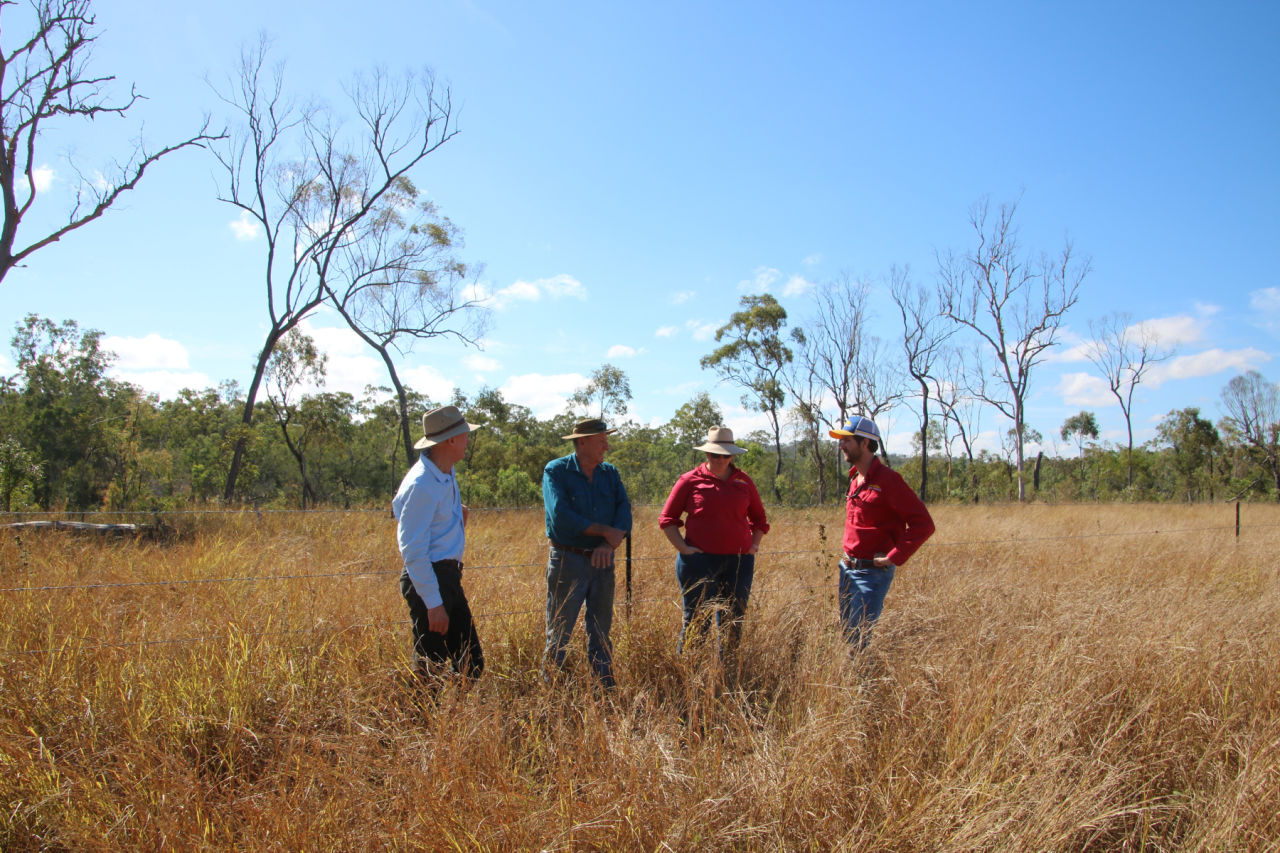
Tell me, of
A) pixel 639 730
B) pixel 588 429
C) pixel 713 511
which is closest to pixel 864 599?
pixel 713 511

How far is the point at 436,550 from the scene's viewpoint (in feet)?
10.5

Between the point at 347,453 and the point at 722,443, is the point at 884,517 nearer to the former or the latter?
the point at 722,443

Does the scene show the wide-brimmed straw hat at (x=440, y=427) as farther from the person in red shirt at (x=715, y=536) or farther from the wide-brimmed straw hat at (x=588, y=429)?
the person in red shirt at (x=715, y=536)

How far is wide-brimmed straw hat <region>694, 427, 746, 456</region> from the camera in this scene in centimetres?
428

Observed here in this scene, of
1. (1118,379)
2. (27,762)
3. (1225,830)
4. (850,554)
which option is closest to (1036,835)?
(1225,830)

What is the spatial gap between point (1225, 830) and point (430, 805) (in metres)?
2.63

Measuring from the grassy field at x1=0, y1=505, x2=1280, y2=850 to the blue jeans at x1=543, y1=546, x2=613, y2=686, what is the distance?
158mm

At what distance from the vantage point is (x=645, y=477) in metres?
30.5

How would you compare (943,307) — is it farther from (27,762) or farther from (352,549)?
(27,762)

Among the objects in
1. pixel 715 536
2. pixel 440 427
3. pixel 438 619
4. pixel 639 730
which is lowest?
pixel 639 730

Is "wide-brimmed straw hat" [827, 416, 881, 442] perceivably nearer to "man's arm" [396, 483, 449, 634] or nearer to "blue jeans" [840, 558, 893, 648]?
"blue jeans" [840, 558, 893, 648]

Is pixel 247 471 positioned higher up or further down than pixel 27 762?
higher up

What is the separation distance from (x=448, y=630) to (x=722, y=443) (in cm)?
206

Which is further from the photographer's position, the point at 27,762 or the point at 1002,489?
the point at 1002,489
